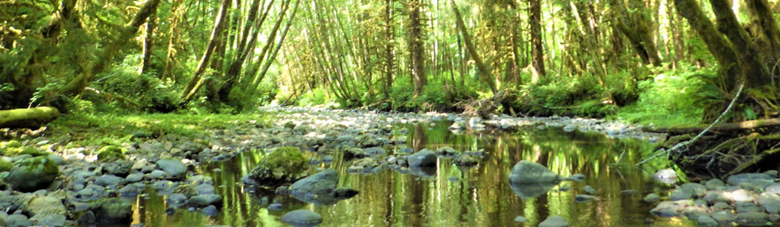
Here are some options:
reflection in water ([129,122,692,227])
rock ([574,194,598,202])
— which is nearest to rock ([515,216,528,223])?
reflection in water ([129,122,692,227])

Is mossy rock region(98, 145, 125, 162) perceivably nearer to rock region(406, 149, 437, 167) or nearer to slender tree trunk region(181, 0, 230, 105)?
rock region(406, 149, 437, 167)

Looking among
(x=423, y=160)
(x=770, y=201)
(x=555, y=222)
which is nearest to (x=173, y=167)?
(x=423, y=160)

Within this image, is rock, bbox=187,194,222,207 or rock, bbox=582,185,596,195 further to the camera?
rock, bbox=582,185,596,195

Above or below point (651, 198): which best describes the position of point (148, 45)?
above

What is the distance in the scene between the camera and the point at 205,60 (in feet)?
38.2

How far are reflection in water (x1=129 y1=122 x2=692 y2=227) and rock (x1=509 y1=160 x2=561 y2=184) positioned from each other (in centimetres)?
10

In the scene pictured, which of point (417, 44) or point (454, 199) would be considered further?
point (417, 44)

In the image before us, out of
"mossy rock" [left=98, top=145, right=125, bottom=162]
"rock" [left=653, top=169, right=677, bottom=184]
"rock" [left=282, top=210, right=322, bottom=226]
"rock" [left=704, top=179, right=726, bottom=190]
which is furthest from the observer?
"mossy rock" [left=98, top=145, right=125, bottom=162]

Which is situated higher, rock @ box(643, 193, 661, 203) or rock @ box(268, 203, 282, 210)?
rock @ box(268, 203, 282, 210)

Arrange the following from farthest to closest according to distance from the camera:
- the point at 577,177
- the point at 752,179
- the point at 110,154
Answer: the point at 110,154 < the point at 577,177 < the point at 752,179

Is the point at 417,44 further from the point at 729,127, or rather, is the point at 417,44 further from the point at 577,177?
the point at 729,127

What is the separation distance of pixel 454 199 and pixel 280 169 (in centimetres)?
155

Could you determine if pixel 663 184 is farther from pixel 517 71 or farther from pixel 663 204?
pixel 517 71

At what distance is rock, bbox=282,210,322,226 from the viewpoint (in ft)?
10.7
